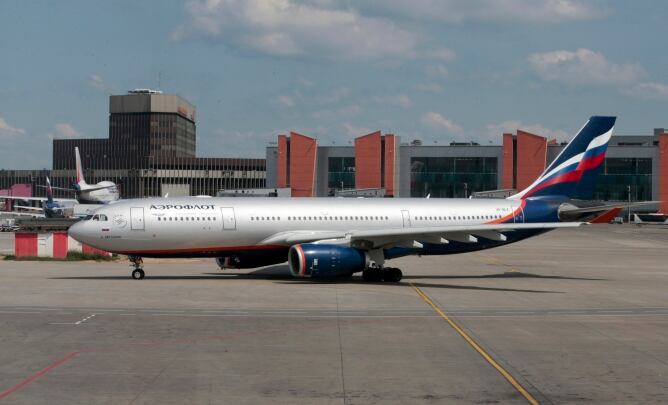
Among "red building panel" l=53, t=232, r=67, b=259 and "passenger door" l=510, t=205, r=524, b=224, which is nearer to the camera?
"passenger door" l=510, t=205, r=524, b=224

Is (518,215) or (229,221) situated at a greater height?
(518,215)

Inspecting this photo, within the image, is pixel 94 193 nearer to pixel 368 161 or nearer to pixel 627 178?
pixel 368 161

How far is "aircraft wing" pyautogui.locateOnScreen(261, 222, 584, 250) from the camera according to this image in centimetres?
3488

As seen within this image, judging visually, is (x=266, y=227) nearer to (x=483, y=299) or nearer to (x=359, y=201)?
(x=359, y=201)

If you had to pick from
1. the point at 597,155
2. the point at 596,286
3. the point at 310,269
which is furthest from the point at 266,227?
the point at 597,155

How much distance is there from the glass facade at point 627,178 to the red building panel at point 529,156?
12611 millimetres

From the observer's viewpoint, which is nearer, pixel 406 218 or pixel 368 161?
pixel 406 218

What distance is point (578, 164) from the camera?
1694 inches

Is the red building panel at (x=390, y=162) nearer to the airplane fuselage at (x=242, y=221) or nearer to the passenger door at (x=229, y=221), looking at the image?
the airplane fuselage at (x=242, y=221)

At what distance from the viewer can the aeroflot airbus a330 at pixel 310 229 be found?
35.1 metres

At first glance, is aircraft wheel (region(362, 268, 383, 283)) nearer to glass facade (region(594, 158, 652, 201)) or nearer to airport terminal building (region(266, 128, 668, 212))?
airport terminal building (region(266, 128, 668, 212))

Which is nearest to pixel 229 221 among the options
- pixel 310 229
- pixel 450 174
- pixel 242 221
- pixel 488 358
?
pixel 242 221

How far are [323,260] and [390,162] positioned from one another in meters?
95.0

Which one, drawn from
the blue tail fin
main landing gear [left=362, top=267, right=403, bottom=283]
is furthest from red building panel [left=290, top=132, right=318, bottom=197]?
main landing gear [left=362, top=267, right=403, bottom=283]
